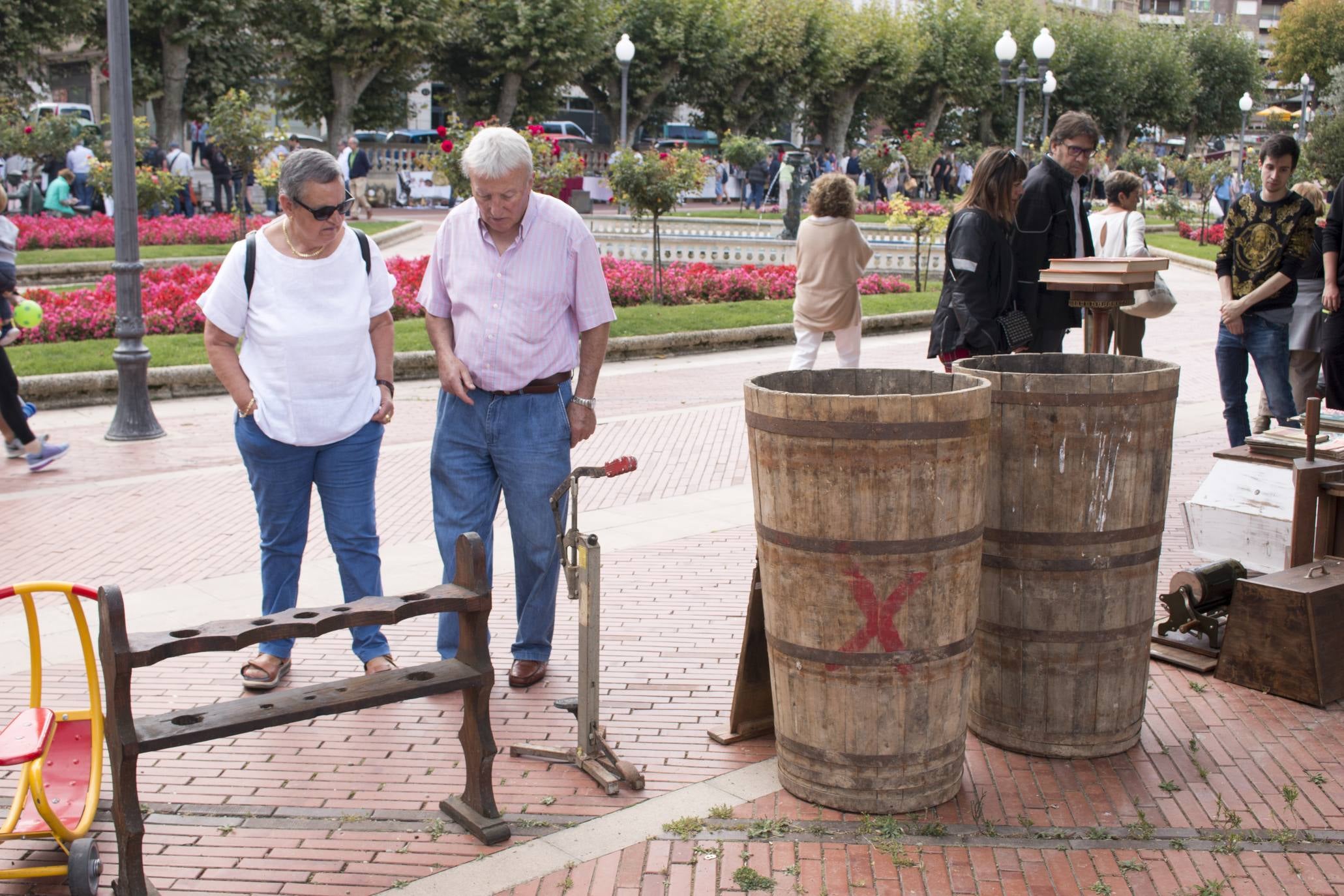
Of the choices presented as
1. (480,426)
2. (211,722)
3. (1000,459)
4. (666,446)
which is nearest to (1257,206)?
(666,446)

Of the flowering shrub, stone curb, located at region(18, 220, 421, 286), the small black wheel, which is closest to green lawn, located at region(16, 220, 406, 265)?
stone curb, located at region(18, 220, 421, 286)

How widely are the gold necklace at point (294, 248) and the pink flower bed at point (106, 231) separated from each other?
59.3 ft

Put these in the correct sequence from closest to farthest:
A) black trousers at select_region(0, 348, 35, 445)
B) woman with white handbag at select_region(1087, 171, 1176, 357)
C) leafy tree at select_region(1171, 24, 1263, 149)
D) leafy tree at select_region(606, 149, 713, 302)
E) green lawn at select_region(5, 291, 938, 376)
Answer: black trousers at select_region(0, 348, 35, 445) → woman with white handbag at select_region(1087, 171, 1176, 357) → green lawn at select_region(5, 291, 938, 376) → leafy tree at select_region(606, 149, 713, 302) → leafy tree at select_region(1171, 24, 1263, 149)

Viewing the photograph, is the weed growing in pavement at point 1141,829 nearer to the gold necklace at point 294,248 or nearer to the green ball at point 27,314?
the gold necklace at point 294,248

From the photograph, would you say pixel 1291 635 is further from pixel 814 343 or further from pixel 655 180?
pixel 655 180

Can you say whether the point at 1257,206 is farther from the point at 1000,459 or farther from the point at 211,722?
the point at 211,722

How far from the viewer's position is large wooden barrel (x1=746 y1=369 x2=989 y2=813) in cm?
363

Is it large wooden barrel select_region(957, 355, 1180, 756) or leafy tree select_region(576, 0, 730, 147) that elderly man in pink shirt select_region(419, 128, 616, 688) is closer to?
large wooden barrel select_region(957, 355, 1180, 756)

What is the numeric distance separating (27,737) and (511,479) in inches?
71.7

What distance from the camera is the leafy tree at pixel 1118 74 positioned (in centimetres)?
6294

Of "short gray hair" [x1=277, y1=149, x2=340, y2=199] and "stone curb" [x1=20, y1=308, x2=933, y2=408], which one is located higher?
"short gray hair" [x1=277, y1=149, x2=340, y2=199]

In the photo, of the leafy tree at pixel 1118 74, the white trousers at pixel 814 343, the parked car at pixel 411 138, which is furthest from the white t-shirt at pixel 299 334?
the leafy tree at pixel 1118 74

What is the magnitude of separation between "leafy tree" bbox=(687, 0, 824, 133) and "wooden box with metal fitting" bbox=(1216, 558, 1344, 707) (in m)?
46.0

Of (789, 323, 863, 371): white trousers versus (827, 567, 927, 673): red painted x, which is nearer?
(827, 567, 927, 673): red painted x
